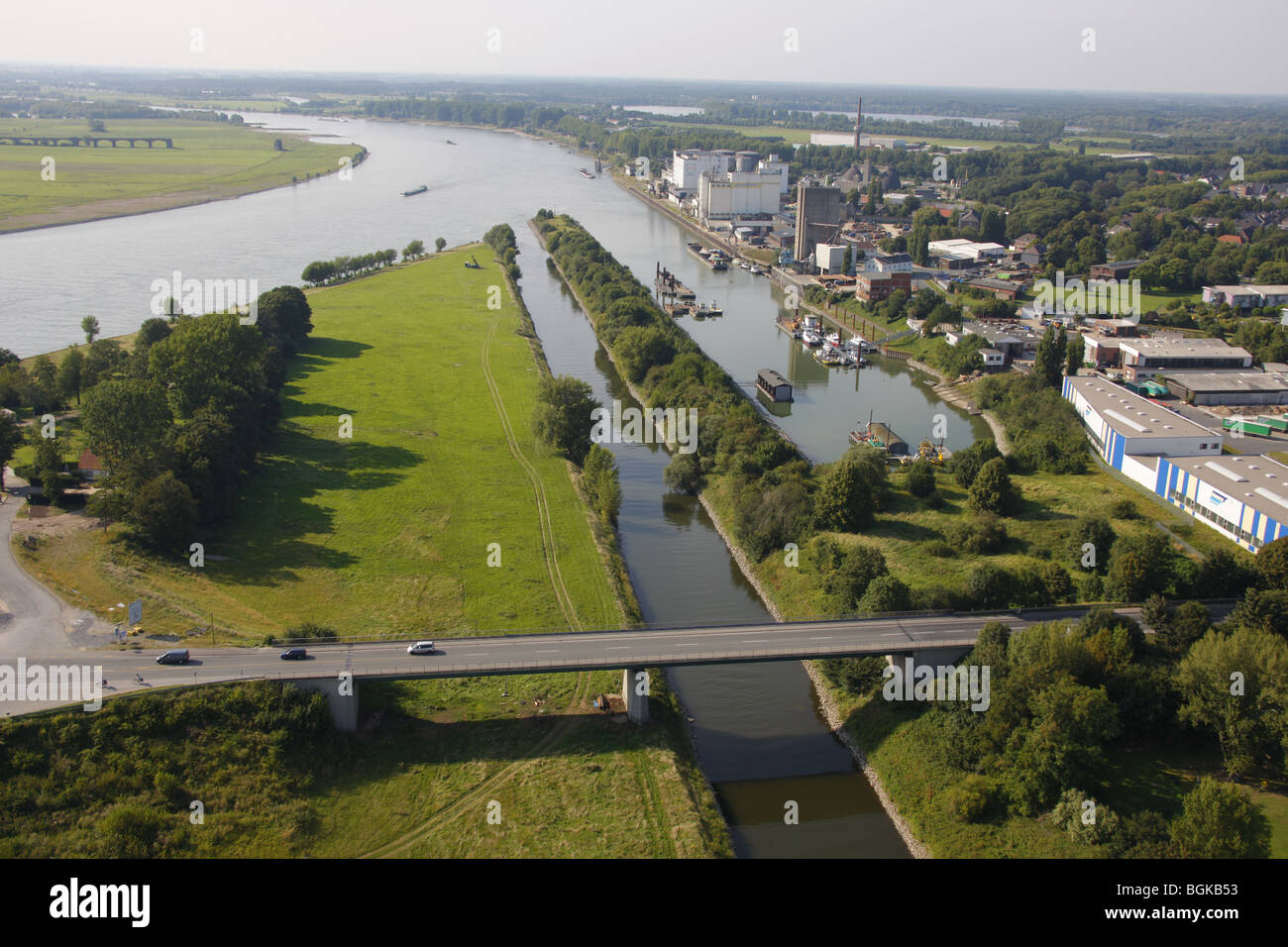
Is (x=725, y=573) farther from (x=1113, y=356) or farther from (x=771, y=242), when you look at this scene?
(x=771, y=242)

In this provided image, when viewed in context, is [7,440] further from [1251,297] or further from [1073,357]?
[1251,297]

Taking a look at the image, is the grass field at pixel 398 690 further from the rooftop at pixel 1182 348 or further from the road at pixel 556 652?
the rooftop at pixel 1182 348

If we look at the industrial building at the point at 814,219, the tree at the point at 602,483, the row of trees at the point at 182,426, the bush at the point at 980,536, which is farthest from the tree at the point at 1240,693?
the industrial building at the point at 814,219

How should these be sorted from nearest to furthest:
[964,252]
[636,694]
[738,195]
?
[636,694]
[964,252]
[738,195]

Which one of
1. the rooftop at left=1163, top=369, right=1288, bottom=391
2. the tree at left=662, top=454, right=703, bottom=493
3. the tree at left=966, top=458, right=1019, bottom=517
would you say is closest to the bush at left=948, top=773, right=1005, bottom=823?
the tree at left=966, top=458, right=1019, bottom=517

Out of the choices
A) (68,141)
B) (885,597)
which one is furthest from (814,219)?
(68,141)

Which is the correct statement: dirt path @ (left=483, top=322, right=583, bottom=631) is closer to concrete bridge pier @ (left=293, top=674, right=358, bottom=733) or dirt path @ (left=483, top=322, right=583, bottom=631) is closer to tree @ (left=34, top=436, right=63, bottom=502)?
concrete bridge pier @ (left=293, top=674, right=358, bottom=733)

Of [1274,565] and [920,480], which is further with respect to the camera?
[920,480]
